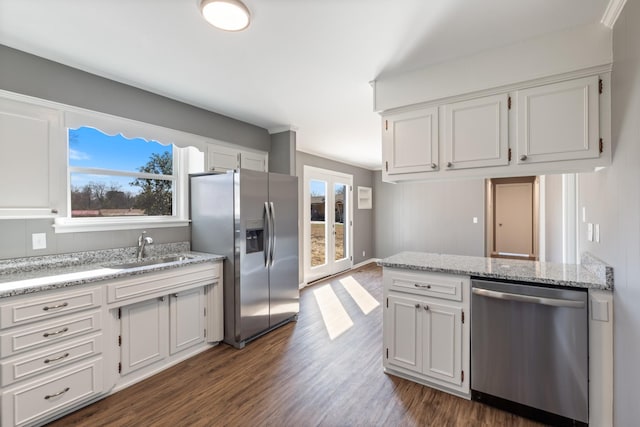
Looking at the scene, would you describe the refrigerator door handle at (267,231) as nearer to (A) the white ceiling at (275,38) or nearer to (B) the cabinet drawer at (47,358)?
(A) the white ceiling at (275,38)

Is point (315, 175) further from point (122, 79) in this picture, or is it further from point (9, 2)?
point (9, 2)

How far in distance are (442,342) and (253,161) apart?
3.00 metres

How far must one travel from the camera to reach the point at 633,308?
138 centimetres

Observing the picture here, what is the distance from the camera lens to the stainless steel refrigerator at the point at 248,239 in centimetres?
284

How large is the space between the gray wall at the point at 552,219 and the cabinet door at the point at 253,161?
150 inches

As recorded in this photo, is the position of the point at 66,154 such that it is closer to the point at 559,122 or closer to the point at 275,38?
the point at 275,38

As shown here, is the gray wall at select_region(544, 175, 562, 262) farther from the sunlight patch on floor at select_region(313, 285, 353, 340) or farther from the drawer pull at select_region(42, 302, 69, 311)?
the drawer pull at select_region(42, 302, 69, 311)

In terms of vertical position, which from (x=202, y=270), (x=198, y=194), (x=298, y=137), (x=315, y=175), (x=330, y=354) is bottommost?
(x=330, y=354)

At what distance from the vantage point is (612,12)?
1.63m

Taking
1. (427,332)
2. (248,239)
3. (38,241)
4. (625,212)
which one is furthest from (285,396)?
(625,212)

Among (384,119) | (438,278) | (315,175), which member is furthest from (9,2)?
(315,175)

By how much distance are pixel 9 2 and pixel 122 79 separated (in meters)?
0.90

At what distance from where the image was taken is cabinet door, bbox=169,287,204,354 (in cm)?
253

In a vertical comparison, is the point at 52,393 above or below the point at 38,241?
below
